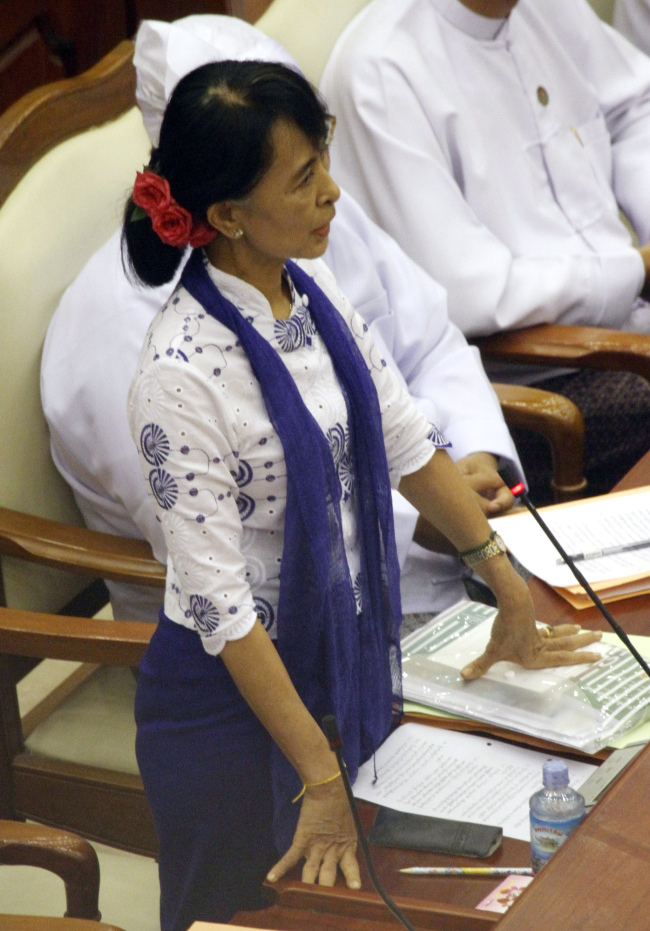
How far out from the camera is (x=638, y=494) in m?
1.54

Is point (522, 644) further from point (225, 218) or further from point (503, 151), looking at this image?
point (503, 151)

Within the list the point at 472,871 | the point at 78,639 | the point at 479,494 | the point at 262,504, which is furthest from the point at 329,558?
the point at 479,494

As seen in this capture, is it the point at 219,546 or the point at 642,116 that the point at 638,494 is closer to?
the point at 219,546

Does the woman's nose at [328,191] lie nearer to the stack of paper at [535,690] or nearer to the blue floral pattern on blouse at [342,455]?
the blue floral pattern on blouse at [342,455]

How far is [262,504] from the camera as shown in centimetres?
107

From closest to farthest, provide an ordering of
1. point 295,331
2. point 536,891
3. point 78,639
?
1. point 536,891
2. point 295,331
3. point 78,639

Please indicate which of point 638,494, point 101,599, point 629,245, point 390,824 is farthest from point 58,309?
point 629,245

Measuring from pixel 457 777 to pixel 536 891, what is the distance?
16.1 inches

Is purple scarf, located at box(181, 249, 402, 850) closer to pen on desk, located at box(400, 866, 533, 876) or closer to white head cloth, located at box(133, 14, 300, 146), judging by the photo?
pen on desk, located at box(400, 866, 533, 876)

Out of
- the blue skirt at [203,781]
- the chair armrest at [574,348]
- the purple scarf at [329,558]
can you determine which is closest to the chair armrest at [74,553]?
the blue skirt at [203,781]

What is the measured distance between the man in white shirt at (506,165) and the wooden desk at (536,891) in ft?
4.57

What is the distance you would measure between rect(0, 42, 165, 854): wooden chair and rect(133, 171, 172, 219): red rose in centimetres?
57

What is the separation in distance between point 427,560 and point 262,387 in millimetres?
762

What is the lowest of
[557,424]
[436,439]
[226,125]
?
[557,424]
